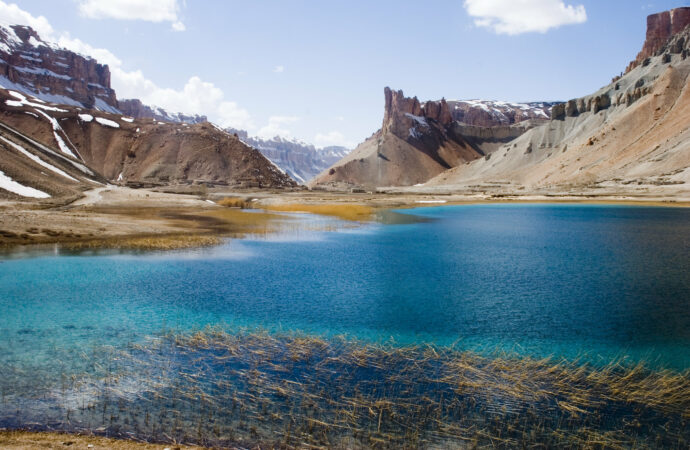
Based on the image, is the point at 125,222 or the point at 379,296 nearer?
the point at 379,296

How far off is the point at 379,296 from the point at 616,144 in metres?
137

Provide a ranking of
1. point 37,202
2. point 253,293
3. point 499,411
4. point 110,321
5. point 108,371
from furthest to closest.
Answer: point 37,202, point 253,293, point 110,321, point 108,371, point 499,411

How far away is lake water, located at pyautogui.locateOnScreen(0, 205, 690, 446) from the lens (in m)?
17.8

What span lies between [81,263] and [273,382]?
22.8m

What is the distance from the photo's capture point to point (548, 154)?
173750 millimetres

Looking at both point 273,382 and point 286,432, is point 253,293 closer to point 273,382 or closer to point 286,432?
point 273,382

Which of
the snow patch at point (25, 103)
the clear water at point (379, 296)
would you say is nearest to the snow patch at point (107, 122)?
the snow patch at point (25, 103)

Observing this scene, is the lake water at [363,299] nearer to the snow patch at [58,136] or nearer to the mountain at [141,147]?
the mountain at [141,147]

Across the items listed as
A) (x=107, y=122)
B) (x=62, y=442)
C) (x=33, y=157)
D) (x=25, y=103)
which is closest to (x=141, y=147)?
(x=107, y=122)

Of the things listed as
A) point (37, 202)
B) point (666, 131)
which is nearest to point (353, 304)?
point (37, 202)

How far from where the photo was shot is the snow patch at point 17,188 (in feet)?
196

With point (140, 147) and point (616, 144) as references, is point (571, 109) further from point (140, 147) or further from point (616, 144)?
point (140, 147)

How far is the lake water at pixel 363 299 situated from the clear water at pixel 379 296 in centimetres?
10

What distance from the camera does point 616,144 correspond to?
136m
